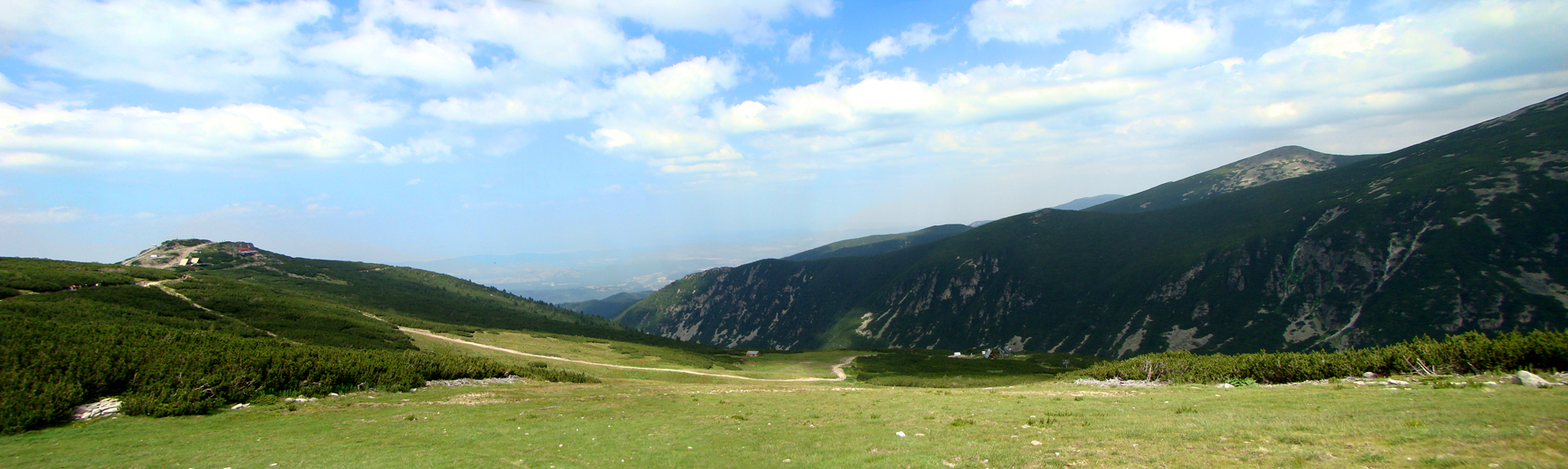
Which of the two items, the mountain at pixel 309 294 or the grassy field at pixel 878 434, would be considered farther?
the mountain at pixel 309 294

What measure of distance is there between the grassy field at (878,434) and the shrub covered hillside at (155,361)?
72.0 inches

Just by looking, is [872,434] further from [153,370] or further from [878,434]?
[153,370]

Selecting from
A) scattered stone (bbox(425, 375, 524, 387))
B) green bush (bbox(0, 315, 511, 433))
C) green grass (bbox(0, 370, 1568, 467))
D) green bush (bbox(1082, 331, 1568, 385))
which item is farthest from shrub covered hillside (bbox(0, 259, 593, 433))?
green bush (bbox(1082, 331, 1568, 385))

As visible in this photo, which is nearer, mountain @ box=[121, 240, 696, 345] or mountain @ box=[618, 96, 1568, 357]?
mountain @ box=[121, 240, 696, 345]

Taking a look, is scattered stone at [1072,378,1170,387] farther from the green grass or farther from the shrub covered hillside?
the shrub covered hillside

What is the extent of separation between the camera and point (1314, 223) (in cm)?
17225

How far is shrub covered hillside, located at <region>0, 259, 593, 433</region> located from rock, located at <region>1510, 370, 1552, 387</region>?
50202mm

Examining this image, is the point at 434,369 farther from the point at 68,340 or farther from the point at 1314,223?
the point at 1314,223

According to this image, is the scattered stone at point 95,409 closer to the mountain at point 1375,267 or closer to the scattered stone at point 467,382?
the scattered stone at point 467,382

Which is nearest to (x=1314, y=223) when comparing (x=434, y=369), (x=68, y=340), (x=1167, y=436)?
(x=1167, y=436)

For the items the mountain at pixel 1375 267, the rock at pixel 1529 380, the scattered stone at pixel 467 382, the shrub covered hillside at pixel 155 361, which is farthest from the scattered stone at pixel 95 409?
the mountain at pixel 1375 267

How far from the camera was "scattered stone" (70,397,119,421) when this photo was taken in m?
22.1

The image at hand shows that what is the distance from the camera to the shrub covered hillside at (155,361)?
2297 cm

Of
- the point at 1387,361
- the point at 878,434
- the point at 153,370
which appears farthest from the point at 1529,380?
the point at 153,370
